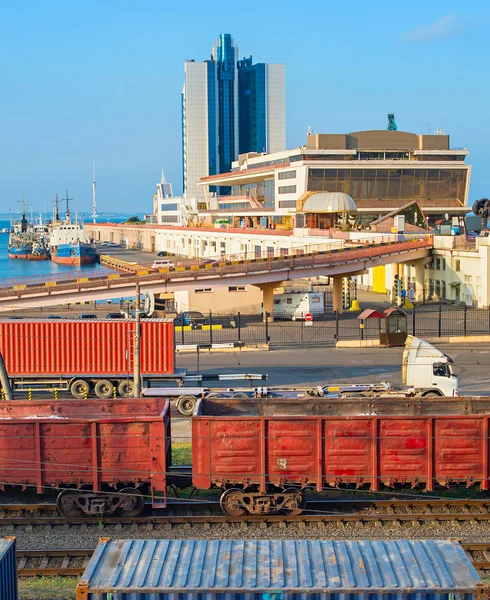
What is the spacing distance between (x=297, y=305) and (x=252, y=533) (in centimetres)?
3490

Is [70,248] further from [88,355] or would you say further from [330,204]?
[88,355]

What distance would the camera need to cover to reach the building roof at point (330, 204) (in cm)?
7862

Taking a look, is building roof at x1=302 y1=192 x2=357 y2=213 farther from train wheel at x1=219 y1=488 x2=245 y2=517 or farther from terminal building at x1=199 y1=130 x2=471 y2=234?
train wheel at x1=219 y1=488 x2=245 y2=517

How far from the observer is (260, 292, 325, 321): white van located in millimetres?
49750

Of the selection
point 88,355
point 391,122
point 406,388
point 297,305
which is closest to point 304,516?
point 406,388

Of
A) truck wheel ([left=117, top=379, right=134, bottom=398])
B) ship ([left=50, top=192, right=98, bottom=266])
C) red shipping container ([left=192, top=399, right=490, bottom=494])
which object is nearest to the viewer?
red shipping container ([left=192, top=399, right=490, bottom=494])

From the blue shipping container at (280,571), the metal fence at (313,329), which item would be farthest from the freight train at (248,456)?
the metal fence at (313,329)

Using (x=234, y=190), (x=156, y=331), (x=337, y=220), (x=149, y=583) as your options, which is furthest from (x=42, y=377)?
(x=234, y=190)

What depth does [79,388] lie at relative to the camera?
30.6m

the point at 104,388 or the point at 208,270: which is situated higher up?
the point at 208,270

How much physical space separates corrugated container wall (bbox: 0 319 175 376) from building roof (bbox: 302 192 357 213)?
166 ft

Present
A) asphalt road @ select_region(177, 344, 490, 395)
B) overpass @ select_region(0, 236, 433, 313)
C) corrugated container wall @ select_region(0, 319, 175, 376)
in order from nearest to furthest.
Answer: corrugated container wall @ select_region(0, 319, 175, 376) → asphalt road @ select_region(177, 344, 490, 395) → overpass @ select_region(0, 236, 433, 313)

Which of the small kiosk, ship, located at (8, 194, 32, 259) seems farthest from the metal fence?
ship, located at (8, 194, 32, 259)

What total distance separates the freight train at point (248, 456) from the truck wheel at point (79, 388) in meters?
14.0
